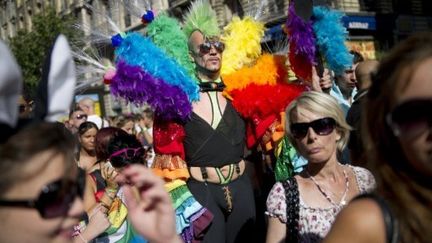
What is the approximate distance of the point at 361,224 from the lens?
1.51m

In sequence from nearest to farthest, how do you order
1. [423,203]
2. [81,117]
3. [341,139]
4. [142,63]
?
1. [423,203]
2. [341,139]
3. [142,63]
4. [81,117]

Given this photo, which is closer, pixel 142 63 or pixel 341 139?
pixel 341 139

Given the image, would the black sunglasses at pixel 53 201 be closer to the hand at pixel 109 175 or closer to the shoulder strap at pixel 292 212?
the shoulder strap at pixel 292 212

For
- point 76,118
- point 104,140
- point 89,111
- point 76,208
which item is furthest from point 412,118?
point 89,111

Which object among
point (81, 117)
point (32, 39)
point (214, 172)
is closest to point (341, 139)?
point (214, 172)

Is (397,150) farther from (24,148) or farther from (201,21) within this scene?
(201,21)

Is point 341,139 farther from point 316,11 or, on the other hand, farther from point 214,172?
point 316,11

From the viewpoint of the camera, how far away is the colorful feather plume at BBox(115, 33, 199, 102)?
3.79m

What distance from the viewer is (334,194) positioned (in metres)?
2.70

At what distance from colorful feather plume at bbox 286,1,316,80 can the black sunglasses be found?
9.11ft

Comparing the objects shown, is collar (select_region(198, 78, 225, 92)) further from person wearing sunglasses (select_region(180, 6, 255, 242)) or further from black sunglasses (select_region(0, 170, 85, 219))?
black sunglasses (select_region(0, 170, 85, 219))

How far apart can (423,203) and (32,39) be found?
→ 25.6 metres

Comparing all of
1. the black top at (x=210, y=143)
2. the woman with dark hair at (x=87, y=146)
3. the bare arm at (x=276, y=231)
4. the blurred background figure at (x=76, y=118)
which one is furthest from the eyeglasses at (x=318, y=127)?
the blurred background figure at (x=76, y=118)

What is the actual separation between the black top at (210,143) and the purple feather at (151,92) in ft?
0.35
